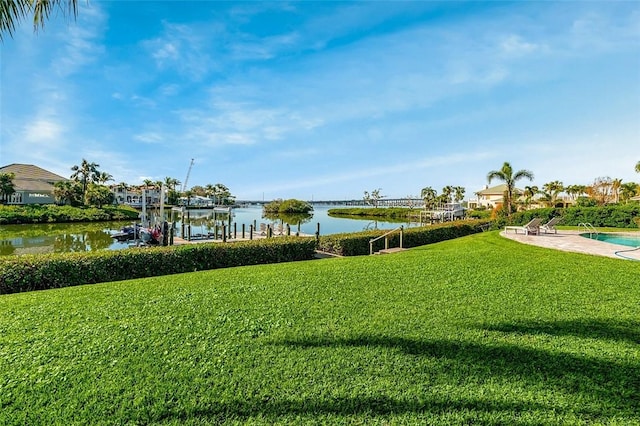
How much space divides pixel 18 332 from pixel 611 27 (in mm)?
13809

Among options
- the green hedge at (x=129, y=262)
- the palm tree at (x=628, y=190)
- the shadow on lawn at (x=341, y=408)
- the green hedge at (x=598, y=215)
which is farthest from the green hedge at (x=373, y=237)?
the palm tree at (x=628, y=190)

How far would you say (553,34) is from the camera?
402 inches

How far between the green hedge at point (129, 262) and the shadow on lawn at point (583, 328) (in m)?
7.76

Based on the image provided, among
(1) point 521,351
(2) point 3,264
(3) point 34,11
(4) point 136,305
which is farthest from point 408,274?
(2) point 3,264

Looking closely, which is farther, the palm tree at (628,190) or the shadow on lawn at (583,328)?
the palm tree at (628,190)

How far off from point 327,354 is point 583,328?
3.21m

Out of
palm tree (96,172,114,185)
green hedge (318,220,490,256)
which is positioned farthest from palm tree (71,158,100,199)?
green hedge (318,220,490,256)

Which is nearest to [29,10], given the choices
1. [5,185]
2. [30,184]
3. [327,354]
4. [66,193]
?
[327,354]

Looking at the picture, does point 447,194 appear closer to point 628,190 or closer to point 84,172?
point 628,190

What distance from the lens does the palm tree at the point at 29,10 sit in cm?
344

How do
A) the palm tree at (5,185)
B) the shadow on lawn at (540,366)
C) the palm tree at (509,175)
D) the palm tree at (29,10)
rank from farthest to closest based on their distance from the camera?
the palm tree at (5,185)
the palm tree at (509,175)
the palm tree at (29,10)
the shadow on lawn at (540,366)

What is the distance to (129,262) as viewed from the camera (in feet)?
27.5

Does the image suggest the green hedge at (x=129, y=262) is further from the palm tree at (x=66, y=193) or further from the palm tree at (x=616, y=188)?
the palm tree at (x=66, y=193)

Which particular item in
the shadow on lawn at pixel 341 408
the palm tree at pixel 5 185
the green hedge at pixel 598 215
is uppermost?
the palm tree at pixel 5 185
